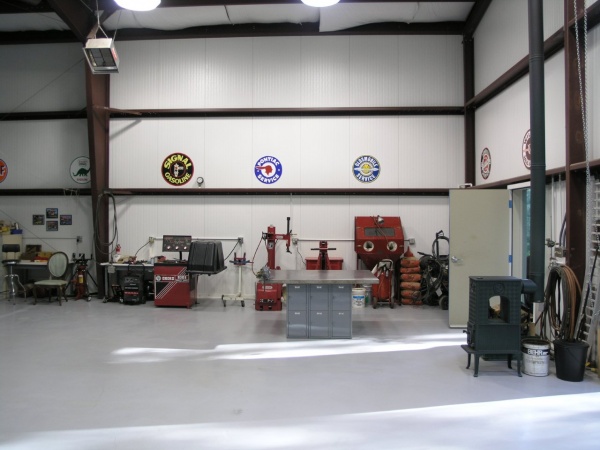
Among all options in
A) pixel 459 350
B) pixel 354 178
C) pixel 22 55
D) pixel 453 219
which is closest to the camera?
pixel 459 350

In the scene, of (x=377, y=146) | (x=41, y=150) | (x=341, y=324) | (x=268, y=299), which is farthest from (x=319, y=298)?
(x=41, y=150)

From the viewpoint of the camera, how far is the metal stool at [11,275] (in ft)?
24.7

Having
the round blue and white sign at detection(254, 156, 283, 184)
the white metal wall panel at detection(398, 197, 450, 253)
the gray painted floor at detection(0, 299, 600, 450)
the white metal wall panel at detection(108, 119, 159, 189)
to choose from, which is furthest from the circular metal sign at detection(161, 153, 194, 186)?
the white metal wall panel at detection(398, 197, 450, 253)

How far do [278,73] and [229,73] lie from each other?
3.26 feet

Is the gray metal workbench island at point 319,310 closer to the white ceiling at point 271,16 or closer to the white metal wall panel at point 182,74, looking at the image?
the white metal wall panel at point 182,74

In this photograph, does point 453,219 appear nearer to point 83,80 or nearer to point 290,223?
point 290,223

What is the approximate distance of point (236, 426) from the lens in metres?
2.85

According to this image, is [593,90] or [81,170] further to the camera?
[81,170]

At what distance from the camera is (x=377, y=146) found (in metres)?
7.55

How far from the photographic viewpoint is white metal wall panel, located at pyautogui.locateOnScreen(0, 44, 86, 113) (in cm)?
798

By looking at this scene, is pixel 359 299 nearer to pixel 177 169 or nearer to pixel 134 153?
pixel 177 169

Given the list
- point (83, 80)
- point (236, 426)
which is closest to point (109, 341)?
point (236, 426)

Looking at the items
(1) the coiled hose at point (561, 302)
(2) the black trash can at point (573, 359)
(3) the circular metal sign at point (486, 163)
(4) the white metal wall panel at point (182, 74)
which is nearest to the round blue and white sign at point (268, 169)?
(4) the white metal wall panel at point (182, 74)

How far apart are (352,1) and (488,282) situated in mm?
5421
